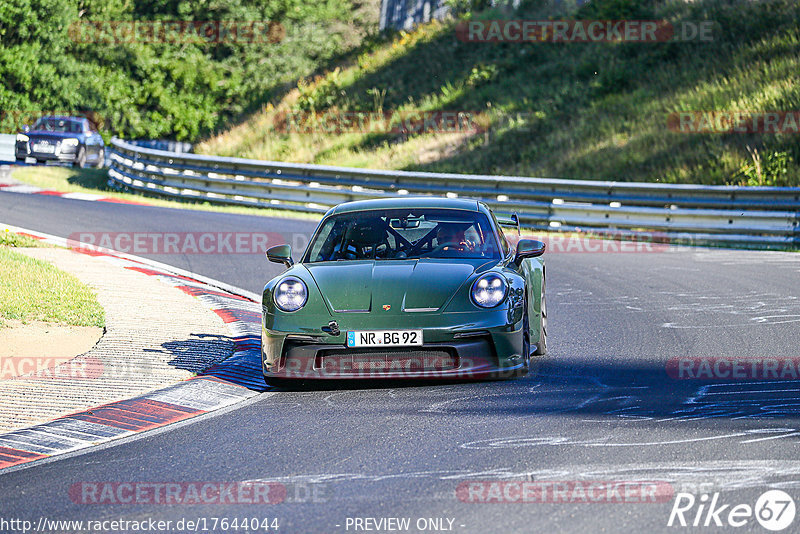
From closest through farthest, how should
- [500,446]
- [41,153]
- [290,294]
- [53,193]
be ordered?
[500,446] < [290,294] < [53,193] < [41,153]

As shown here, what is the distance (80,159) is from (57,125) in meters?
1.56

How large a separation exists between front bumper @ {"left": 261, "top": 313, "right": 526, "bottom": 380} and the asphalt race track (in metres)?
0.16

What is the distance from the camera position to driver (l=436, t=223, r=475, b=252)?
868cm

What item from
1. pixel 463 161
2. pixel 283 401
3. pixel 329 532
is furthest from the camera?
pixel 463 161

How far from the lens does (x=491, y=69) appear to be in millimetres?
34250

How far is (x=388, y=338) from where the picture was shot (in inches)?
295

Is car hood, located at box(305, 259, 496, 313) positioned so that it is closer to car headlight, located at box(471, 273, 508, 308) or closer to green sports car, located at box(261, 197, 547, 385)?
green sports car, located at box(261, 197, 547, 385)

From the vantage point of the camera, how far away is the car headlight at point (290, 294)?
7.86 meters

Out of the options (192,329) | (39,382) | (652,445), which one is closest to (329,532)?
(652,445)

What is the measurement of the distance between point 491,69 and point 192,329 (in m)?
25.3

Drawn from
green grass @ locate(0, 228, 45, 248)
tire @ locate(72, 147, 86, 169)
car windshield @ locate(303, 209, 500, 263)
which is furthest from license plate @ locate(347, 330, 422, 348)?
tire @ locate(72, 147, 86, 169)

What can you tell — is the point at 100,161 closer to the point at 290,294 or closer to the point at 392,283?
the point at 290,294

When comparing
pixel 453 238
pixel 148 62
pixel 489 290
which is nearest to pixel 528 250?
pixel 453 238

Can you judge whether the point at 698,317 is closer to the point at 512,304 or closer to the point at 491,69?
the point at 512,304
